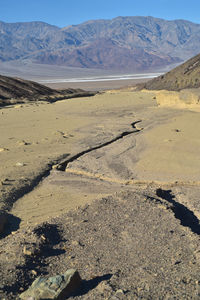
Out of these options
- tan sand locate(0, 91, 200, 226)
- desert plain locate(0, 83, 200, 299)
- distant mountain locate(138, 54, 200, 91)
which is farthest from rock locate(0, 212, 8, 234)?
distant mountain locate(138, 54, 200, 91)

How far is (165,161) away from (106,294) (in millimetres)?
3864

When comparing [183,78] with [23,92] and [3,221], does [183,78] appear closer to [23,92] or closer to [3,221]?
[23,92]

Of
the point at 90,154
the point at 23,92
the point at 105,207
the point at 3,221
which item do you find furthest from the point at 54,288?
the point at 23,92

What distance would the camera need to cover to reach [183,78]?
60.4 feet

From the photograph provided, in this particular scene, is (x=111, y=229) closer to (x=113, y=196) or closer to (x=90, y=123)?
(x=113, y=196)

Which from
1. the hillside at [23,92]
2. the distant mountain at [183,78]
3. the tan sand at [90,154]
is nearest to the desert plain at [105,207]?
the tan sand at [90,154]

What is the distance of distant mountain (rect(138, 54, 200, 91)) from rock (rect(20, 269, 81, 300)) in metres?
15.6

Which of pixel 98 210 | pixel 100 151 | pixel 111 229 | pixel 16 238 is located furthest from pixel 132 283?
pixel 100 151

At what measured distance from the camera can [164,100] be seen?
12.7 meters

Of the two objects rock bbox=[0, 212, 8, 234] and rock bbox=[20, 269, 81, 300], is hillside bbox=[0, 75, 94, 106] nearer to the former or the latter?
rock bbox=[0, 212, 8, 234]

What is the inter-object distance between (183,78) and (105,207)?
15.6m

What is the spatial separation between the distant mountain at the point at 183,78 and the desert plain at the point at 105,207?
8.93 metres

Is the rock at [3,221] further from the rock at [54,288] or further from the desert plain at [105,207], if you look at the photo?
the rock at [54,288]

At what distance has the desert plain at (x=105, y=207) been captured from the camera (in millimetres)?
2535
